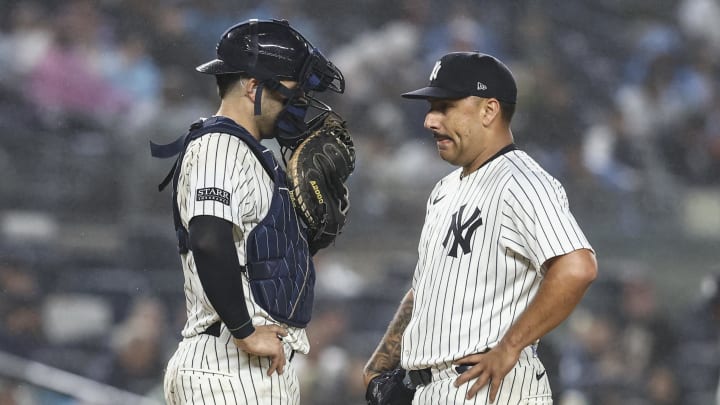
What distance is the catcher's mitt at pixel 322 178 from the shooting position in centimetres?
270

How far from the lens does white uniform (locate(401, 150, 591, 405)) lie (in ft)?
8.11

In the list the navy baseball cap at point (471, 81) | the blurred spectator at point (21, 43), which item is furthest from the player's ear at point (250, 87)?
the blurred spectator at point (21, 43)

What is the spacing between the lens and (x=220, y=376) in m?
2.53

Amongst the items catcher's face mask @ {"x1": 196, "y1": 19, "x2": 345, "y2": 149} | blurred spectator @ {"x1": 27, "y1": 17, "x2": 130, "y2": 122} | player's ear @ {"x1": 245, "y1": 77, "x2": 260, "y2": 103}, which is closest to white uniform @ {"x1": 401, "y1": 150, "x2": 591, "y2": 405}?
catcher's face mask @ {"x1": 196, "y1": 19, "x2": 345, "y2": 149}

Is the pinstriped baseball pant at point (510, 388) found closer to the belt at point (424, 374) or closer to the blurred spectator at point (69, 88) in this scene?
the belt at point (424, 374)

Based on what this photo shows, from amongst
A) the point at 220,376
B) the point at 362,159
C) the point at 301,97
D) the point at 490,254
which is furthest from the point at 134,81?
the point at 490,254

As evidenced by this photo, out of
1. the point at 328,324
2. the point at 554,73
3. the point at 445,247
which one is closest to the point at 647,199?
the point at 554,73

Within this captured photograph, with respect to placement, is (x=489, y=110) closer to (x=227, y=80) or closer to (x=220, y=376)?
(x=227, y=80)

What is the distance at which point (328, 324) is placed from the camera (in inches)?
241

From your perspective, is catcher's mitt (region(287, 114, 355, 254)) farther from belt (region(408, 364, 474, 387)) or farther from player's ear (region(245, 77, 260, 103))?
belt (region(408, 364, 474, 387))

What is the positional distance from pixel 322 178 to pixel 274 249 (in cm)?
30

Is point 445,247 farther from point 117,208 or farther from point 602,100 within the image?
point 602,100

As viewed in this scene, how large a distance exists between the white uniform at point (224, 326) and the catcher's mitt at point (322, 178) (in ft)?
0.43

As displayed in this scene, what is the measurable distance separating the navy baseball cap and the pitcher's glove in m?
0.84
